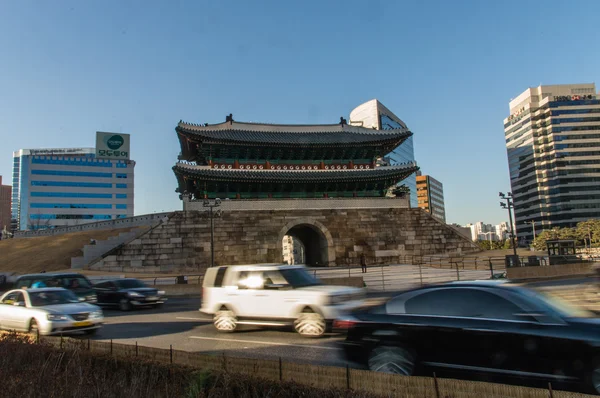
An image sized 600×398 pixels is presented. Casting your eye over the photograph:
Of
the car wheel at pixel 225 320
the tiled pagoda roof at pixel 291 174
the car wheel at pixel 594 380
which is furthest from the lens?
the tiled pagoda roof at pixel 291 174

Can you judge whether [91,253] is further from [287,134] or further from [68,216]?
[68,216]

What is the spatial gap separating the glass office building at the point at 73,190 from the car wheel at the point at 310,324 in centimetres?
8862

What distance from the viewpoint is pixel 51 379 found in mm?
5828

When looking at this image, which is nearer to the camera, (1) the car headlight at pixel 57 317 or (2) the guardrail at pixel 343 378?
(2) the guardrail at pixel 343 378

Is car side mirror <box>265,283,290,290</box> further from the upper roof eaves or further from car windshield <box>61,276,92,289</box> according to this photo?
the upper roof eaves

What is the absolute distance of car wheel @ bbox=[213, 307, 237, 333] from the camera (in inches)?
429

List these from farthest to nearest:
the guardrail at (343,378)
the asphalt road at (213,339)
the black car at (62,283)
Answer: the black car at (62,283) → the asphalt road at (213,339) → the guardrail at (343,378)

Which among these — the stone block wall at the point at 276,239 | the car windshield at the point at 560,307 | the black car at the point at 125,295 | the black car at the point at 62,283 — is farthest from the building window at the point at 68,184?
the car windshield at the point at 560,307

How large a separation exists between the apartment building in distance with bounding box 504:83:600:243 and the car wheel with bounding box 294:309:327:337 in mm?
102557

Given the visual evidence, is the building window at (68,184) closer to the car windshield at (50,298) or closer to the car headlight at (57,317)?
the car windshield at (50,298)

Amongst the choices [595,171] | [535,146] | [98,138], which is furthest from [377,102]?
[98,138]

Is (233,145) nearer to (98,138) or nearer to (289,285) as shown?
(289,285)

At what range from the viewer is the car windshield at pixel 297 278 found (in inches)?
411

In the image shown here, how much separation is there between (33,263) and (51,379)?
3957 centimetres
